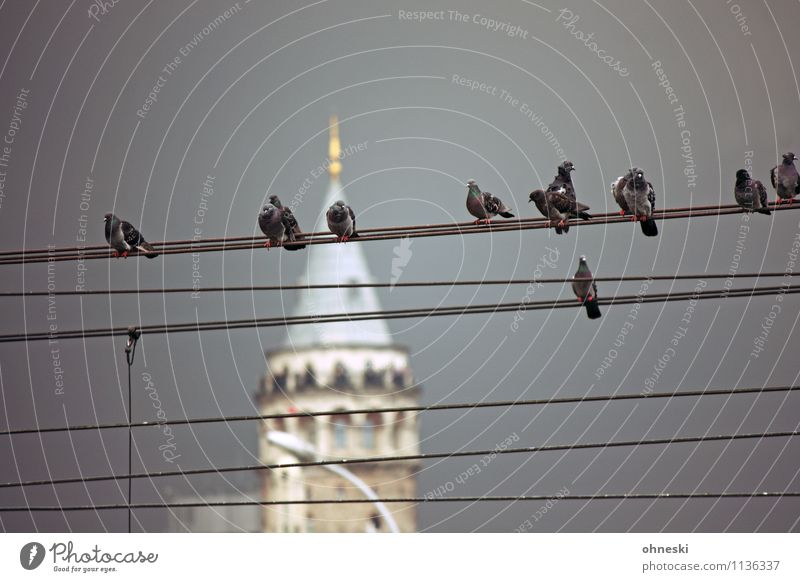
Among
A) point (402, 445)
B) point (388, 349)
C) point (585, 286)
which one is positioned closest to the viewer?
point (585, 286)

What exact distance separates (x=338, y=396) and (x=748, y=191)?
64.2 m

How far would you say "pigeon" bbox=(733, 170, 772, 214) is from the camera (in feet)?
64.8

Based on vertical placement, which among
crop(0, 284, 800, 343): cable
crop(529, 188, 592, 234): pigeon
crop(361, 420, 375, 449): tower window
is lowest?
crop(361, 420, 375, 449): tower window

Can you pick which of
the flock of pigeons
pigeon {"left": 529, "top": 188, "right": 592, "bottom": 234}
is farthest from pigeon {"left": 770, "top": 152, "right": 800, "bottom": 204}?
pigeon {"left": 529, "top": 188, "right": 592, "bottom": 234}

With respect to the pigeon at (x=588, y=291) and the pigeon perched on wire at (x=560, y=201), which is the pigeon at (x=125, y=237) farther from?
the pigeon at (x=588, y=291)

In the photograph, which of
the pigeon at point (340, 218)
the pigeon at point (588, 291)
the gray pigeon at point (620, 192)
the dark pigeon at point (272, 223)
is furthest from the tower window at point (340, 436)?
the gray pigeon at point (620, 192)

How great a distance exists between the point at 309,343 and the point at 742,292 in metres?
65.7

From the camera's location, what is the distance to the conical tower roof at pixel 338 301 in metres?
68.8

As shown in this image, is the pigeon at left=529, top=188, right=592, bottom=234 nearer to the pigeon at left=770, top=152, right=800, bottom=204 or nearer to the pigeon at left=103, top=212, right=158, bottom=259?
the pigeon at left=770, top=152, right=800, bottom=204

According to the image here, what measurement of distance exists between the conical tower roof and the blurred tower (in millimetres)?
78

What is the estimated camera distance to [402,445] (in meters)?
98.1
